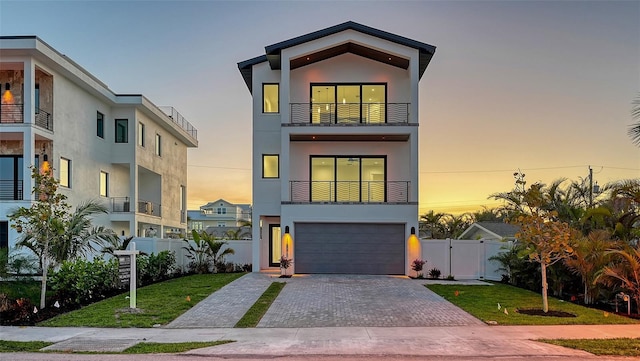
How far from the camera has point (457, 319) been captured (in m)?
10.6

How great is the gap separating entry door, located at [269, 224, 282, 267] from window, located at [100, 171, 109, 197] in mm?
10202

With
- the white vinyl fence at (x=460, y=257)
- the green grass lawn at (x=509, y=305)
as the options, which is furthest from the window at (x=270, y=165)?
the green grass lawn at (x=509, y=305)

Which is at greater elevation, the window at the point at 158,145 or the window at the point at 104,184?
the window at the point at 158,145

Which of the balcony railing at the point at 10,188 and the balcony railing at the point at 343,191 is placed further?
the balcony railing at the point at 343,191

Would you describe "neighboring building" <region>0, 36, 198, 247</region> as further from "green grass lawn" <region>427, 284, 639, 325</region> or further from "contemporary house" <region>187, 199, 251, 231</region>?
"contemporary house" <region>187, 199, 251, 231</region>

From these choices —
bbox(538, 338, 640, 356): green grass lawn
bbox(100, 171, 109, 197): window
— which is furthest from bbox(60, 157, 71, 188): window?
bbox(538, 338, 640, 356): green grass lawn

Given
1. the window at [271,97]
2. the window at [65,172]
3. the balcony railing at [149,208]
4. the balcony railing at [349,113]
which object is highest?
the window at [271,97]

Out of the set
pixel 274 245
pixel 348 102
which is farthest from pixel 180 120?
pixel 348 102

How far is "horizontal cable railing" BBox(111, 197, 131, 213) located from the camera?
2606 cm

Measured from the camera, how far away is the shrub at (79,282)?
1262 centimetres

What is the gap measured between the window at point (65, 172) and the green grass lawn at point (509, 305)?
1704 centimetres

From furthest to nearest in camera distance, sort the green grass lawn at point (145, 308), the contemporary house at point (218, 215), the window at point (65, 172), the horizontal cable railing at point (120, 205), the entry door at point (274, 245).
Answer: the contemporary house at point (218, 215) → the horizontal cable railing at point (120, 205) → the entry door at point (274, 245) → the window at point (65, 172) → the green grass lawn at point (145, 308)

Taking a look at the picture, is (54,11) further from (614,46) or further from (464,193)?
(464,193)

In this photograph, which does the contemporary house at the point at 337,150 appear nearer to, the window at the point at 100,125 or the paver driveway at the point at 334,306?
the paver driveway at the point at 334,306
